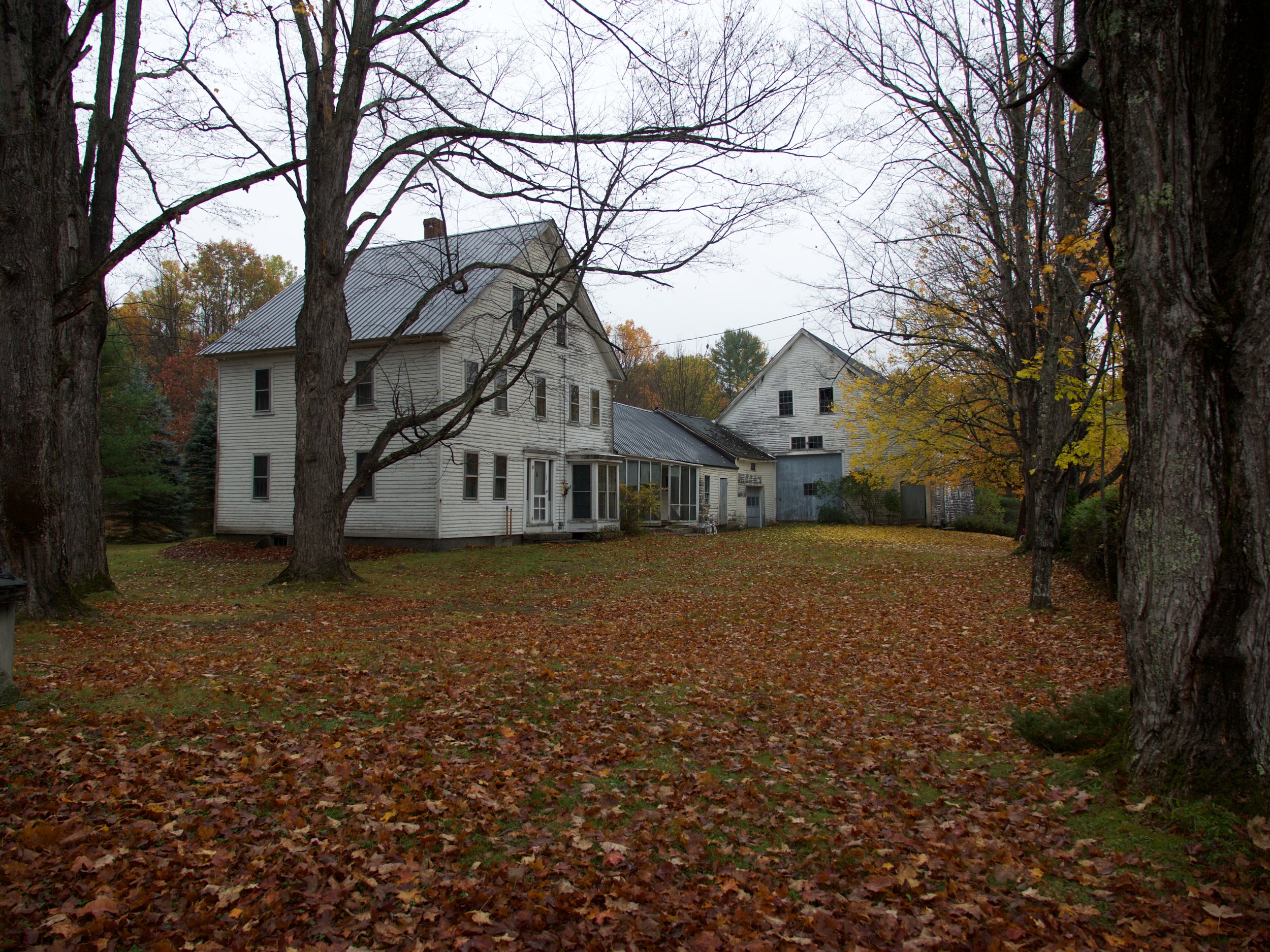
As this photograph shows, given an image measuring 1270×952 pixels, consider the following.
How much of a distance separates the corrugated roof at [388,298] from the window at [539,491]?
5.50m

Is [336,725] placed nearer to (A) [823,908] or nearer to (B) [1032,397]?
(A) [823,908]

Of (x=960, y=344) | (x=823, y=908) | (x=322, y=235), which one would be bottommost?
(x=823, y=908)

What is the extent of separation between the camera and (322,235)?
14289mm

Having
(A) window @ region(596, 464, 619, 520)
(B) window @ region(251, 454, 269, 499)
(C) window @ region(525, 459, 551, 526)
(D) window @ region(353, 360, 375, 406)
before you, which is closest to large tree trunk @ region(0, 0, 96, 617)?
(D) window @ region(353, 360, 375, 406)

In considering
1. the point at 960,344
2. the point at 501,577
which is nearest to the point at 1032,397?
the point at 960,344

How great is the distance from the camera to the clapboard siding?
125 feet

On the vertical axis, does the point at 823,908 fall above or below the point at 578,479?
below

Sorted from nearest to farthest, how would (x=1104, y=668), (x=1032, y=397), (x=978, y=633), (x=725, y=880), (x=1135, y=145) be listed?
(x=725, y=880), (x=1135, y=145), (x=1104, y=668), (x=978, y=633), (x=1032, y=397)

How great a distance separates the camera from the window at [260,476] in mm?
24609

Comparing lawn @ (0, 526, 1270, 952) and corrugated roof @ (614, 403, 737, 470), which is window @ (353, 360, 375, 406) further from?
lawn @ (0, 526, 1270, 952)

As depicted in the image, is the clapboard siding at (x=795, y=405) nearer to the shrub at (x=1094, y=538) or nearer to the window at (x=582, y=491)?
the window at (x=582, y=491)

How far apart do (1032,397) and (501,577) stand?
11.1 meters

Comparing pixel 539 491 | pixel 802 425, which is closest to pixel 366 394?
pixel 539 491

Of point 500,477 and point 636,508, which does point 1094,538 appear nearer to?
point 500,477
